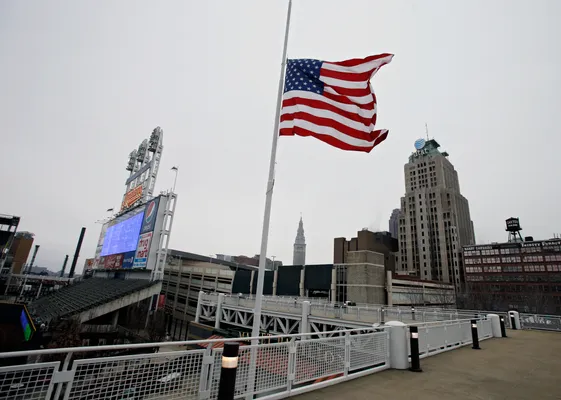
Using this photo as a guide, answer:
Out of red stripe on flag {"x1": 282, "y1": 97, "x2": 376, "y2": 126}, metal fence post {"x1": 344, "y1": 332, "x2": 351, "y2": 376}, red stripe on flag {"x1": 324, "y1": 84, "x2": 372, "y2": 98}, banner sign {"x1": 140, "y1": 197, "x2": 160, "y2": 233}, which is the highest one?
banner sign {"x1": 140, "y1": 197, "x2": 160, "y2": 233}

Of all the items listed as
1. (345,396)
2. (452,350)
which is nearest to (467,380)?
(345,396)

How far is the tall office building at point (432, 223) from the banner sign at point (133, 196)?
285ft

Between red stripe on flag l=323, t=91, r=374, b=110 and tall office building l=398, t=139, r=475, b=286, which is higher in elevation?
tall office building l=398, t=139, r=475, b=286

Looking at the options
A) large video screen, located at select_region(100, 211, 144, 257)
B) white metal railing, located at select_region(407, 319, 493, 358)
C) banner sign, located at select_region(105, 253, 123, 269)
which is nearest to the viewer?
white metal railing, located at select_region(407, 319, 493, 358)

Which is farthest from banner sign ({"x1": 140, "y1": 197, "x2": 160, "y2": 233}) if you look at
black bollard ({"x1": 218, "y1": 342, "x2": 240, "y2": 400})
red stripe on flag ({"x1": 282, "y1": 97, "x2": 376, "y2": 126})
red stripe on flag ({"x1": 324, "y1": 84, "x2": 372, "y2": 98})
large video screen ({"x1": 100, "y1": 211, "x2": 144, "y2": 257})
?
black bollard ({"x1": 218, "y1": 342, "x2": 240, "y2": 400})

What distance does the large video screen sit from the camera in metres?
40.5

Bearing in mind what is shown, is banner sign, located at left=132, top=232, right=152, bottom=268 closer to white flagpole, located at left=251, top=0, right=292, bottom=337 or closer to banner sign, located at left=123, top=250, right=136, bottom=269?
banner sign, located at left=123, top=250, right=136, bottom=269

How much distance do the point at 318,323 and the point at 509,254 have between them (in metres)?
89.3

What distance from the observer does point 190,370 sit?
4.48 metres

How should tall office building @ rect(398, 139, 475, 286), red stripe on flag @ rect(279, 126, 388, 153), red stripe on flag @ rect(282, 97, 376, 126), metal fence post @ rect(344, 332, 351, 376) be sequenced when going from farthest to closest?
tall office building @ rect(398, 139, 475, 286) < red stripe on flag @ rect(282, 97, 376, 126) < red stripe on flag @ rect(279, 126, 388, 153) < metal fence post @ rect(344, 332, 351, 376)

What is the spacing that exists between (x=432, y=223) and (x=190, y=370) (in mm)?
119749

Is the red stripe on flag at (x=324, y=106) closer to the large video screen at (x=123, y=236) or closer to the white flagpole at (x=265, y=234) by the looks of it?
the white flagpole at (x=265, y=234)

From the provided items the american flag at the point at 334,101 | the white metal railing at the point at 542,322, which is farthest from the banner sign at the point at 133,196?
the white metal railing at the point at 542,322

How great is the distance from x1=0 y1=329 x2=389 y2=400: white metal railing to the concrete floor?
0.39m
